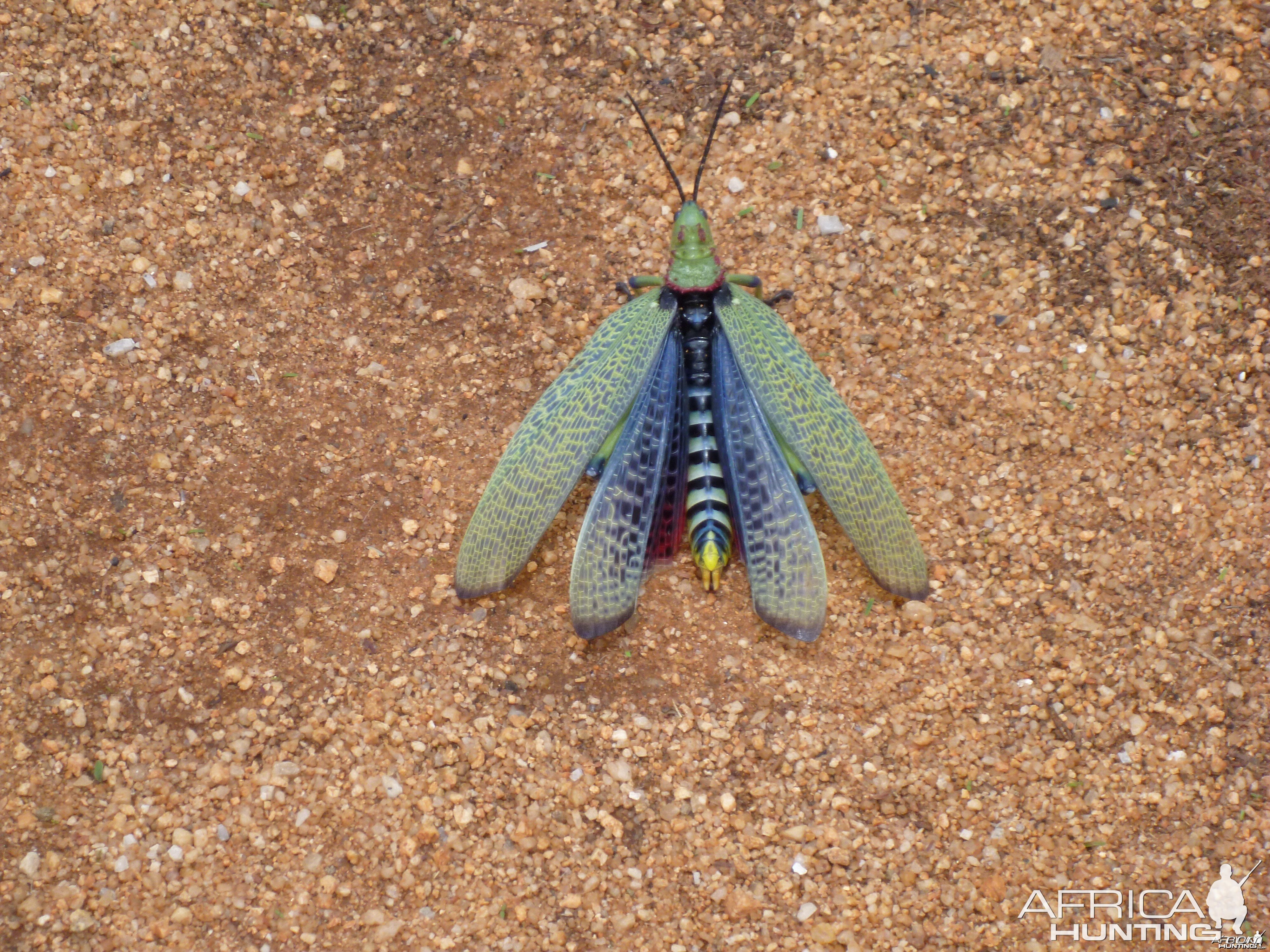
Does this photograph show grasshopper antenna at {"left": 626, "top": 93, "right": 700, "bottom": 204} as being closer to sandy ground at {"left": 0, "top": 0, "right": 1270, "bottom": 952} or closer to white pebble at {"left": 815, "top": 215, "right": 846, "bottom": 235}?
sandy ground at {"left": 0, "top": 0, "right": 1270, "bottom": 952}

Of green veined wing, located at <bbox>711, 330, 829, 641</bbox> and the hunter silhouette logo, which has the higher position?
green veined wing, located at <bbox>711, 330, 829, 641</bbox>

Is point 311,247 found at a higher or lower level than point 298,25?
lower

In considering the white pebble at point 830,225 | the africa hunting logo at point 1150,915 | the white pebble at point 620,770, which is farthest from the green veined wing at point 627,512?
the africa hunting logo at point 1150,915

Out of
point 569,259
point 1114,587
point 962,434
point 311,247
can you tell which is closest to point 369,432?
point 311,247

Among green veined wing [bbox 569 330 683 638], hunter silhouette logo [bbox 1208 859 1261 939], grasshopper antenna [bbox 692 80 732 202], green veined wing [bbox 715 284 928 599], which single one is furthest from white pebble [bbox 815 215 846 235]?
hunter silhouette logo [bbox 1208 859 1261 939]

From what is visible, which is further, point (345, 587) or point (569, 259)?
point (569, 259)

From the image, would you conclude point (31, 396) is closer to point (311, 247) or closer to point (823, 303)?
point (311, 247)
